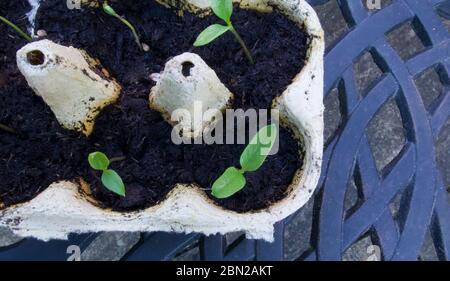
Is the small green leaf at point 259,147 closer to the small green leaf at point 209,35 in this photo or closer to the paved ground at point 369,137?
the small green leaf at point 209,35

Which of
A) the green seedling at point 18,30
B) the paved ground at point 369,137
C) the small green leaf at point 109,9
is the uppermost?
the small green leaf at point 109,9

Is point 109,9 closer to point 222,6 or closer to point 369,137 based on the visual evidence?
point 222,6

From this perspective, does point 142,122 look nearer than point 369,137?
Yes

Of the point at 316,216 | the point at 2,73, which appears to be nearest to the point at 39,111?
the point at 2,73

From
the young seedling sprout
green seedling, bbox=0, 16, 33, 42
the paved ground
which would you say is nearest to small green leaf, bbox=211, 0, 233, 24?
the young seedling sprout

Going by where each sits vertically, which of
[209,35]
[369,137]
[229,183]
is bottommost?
[369,137]

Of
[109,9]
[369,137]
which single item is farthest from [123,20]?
[369,137]

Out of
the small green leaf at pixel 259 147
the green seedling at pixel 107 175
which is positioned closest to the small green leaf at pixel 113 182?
the green seedling at pixel 107 175
